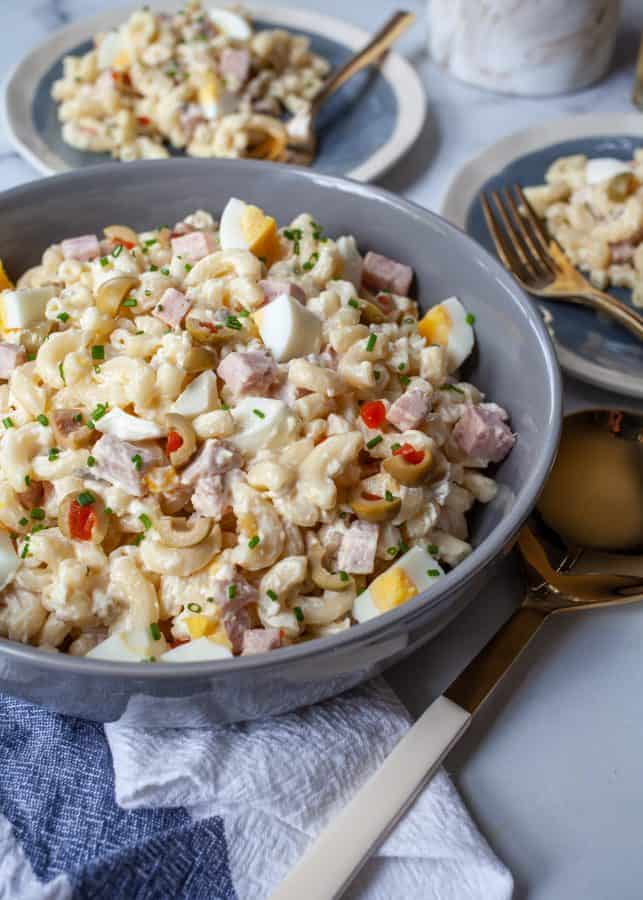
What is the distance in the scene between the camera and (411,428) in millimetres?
1196

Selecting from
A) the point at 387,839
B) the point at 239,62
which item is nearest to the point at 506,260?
the point at 239,62

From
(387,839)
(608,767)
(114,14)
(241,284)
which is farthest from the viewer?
(114,14)

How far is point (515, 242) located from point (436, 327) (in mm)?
456

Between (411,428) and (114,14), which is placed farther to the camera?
(114,14)

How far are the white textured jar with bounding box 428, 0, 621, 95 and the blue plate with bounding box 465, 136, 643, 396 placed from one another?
15.9 inches

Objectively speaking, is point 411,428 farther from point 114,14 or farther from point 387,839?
point 114,14

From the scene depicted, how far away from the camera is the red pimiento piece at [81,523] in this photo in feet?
3.64

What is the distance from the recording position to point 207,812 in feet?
3.53

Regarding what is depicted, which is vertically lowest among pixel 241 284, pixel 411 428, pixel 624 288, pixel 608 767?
pixel 608 767

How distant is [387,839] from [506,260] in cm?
105

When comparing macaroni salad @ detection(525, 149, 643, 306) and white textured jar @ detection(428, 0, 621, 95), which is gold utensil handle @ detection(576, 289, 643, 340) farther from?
white textured jar @ detection(428, 0, 621, 95)

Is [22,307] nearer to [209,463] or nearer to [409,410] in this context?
[209,463]

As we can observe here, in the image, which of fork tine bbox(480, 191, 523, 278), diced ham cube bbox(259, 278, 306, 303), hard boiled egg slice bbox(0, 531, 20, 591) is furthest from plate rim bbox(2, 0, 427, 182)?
hard boiled egg slice bbox(0, 531, 20, 591)

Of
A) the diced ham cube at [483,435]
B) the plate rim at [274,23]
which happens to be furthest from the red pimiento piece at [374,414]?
the plate rim at [274,23]
